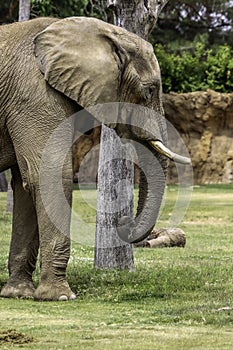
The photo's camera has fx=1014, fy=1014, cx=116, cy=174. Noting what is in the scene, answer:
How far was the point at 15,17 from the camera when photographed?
1330 inches

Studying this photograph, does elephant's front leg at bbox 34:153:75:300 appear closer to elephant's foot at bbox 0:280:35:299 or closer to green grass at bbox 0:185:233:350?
green grass at bbox 0:185:233:350

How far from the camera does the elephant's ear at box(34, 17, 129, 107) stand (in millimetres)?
10297

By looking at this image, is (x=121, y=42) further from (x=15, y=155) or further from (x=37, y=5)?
(x=37, y=5)

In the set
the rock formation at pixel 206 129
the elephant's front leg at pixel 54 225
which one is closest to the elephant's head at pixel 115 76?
the elephant's front leg at pixel 54 225

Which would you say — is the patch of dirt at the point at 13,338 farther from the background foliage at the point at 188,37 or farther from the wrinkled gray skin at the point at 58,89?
the background foliage at the point at 188,37

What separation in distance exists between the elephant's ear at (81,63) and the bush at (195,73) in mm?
22358

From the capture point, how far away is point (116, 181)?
42.4ft

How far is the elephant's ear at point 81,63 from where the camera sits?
33.8ft

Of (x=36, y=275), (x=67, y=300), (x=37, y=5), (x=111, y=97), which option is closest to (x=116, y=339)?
(x=67, y=300)

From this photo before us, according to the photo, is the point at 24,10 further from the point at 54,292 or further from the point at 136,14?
the point at 54,292

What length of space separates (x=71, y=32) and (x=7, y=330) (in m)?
3.53

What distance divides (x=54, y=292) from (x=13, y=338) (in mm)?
2322

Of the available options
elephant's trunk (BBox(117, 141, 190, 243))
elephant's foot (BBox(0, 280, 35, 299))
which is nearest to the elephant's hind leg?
elephant's foot (BBox(0, 280, 35, 299))

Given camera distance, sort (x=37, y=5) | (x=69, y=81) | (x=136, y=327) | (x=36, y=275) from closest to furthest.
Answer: (x=136, y=327) → (x=69, y=81) → (x=36, y=275) → (x=37, y=5)
